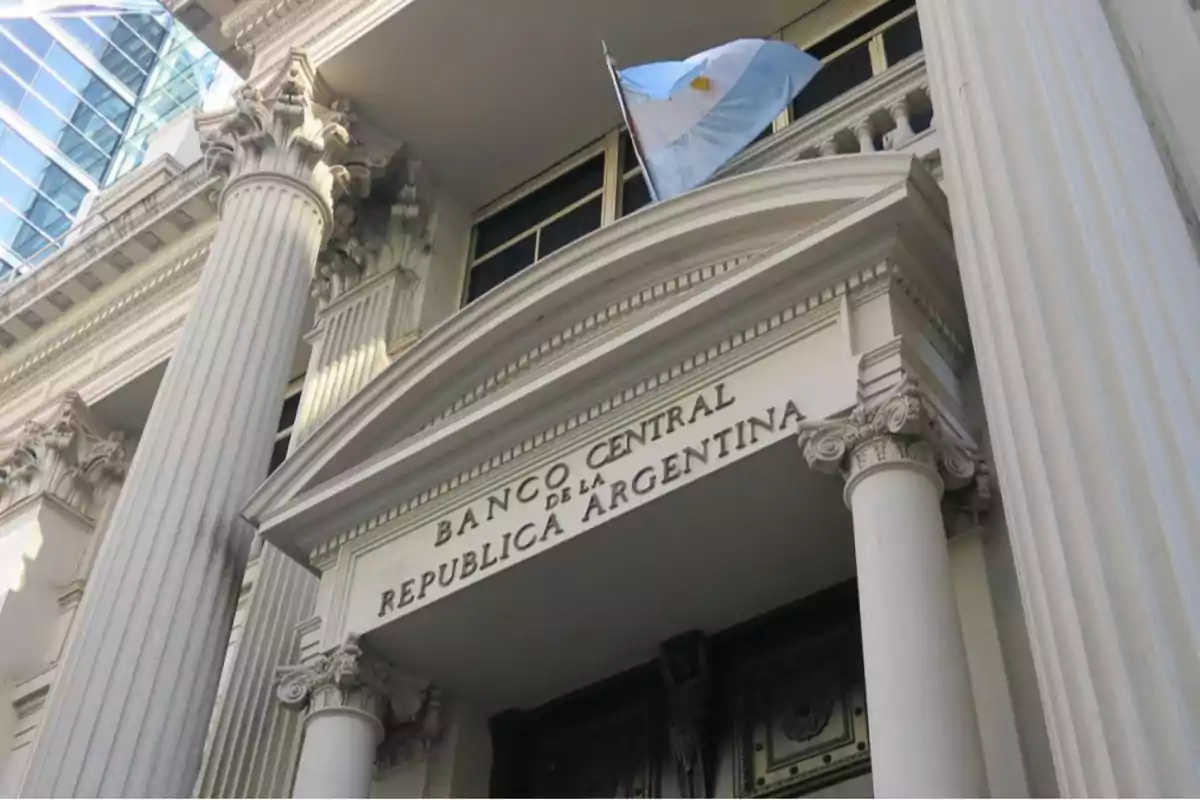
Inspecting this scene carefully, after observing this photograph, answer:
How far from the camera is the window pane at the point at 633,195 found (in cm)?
1134

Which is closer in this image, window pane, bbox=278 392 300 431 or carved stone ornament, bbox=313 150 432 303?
carved stone ornament, bbox=313 150 432 303

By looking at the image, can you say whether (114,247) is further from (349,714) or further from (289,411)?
(349,714)

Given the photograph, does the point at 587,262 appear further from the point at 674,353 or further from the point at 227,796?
the point at 227,796

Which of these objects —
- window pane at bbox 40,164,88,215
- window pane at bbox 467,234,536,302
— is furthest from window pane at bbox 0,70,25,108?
window pane at bbox 467,234,536,302

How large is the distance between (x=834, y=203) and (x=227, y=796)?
4650 millimetres

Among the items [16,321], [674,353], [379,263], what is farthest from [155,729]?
[16,321]

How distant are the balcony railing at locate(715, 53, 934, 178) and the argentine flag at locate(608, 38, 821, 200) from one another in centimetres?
26

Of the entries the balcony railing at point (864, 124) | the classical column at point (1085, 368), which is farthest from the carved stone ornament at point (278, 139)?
the classical column at point (1085, 368)

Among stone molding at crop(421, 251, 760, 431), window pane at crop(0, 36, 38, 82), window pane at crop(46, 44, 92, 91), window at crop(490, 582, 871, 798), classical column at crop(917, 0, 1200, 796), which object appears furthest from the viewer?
window pane at crop(46, 44, 92, 91)

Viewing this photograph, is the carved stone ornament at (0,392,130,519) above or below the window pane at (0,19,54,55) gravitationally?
below

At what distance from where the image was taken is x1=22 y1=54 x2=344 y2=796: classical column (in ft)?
25.8

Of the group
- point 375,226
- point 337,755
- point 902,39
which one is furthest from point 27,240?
point 337,755

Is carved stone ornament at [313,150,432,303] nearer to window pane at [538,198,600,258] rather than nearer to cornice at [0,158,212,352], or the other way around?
window pane at [538,198,600,258]

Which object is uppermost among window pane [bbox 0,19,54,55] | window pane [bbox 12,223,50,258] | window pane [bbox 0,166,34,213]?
window pane [bbox 0,19,54,55]
